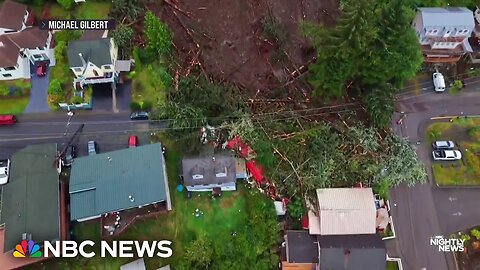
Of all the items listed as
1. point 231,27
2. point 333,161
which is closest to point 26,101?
point 231,27

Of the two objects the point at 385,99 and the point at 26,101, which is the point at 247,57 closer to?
the point at 385,99

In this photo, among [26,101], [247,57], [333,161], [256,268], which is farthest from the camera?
[247,57]

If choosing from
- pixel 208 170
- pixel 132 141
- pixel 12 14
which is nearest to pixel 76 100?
pixel 132 141

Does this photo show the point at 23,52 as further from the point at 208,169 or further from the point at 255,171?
the point at 255,171

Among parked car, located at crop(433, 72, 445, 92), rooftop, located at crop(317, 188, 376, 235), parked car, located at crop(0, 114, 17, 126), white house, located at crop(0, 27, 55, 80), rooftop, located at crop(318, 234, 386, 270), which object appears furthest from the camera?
parked car, located at crop(433, 72, 445, 92)

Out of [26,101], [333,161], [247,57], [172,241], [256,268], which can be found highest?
[247,57]

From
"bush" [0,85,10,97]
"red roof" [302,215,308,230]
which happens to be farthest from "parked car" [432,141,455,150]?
"bush" [0,85,10,97]

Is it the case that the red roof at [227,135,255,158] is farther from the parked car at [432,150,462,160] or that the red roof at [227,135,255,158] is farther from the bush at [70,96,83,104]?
the parked car at [432,150,462,160]
